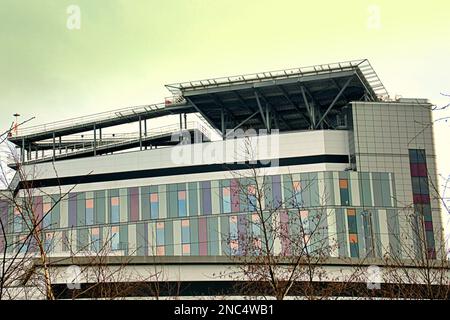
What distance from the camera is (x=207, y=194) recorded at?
8231 cm

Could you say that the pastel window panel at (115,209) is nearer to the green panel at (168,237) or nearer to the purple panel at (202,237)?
the green panel at (168,237)

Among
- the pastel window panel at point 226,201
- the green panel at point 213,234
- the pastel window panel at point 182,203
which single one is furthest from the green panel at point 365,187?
the pastel window panel at point 182,203

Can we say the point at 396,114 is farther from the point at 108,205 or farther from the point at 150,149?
the point at 108,205

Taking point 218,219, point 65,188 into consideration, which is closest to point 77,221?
point 65,188

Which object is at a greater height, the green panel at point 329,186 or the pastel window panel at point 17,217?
the green panel at point 329,186

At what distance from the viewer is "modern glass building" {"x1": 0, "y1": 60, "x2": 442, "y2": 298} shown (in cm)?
7881

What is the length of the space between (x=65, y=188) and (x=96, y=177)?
12.3ft

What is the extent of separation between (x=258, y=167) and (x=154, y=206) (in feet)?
42.6

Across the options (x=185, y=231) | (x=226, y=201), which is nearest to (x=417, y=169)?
(x=226, y=201)

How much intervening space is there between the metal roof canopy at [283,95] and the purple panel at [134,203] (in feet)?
38.9

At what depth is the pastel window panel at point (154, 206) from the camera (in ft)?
277

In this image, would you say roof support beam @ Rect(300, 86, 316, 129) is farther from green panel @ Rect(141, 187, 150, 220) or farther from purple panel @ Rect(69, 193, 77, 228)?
purple panel @ Rect(69, 193, 77, 228)

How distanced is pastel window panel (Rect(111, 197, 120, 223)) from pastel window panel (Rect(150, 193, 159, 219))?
3991 millimetres

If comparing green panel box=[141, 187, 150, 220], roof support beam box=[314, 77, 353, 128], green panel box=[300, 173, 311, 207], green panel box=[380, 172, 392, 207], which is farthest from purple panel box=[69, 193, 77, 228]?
green panel box=[380, 172, 392, 207]
